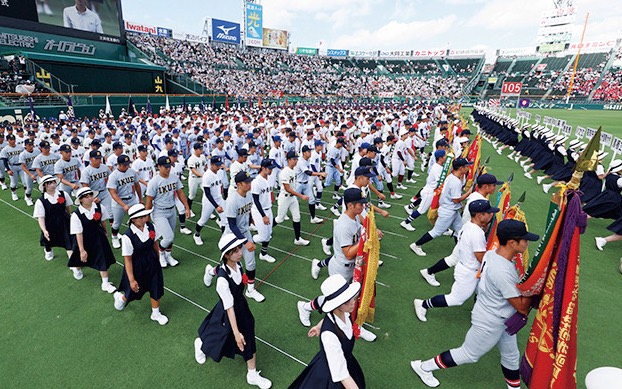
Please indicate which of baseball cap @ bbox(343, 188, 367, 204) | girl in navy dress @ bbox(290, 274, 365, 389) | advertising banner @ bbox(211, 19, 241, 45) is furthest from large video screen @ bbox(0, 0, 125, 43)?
girl in navy dress @ bbox(290, 274, 365, 389)

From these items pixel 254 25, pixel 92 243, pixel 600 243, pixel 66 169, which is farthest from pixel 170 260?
pixel 254 25

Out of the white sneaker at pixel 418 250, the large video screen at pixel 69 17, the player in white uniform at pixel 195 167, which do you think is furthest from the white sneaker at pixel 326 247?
the large video screen at pixel 69 17

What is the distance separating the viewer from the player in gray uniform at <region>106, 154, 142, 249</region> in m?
7.14

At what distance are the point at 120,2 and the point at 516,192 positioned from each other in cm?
4233

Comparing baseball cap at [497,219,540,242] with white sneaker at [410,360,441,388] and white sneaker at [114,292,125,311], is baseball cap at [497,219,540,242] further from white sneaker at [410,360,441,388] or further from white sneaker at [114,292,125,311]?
white sneaker at [114,292,125,311]

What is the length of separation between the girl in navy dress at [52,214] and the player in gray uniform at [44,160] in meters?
2.97

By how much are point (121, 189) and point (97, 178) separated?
3.03 ft

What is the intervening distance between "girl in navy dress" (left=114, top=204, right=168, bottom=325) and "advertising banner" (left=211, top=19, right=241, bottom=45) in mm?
59735

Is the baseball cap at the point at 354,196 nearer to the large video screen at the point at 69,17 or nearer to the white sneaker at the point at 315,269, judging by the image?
the white sneaker at the point at 315,269

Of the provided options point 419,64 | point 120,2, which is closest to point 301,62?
point 419,64

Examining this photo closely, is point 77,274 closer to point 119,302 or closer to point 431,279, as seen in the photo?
point 119,302

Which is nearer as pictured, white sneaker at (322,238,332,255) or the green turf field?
the green turf field

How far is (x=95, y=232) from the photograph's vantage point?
20.2 ft

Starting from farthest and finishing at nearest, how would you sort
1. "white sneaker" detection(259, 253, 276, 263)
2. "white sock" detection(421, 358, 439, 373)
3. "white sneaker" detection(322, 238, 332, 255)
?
"white sneaker" detection(322, 238, 332, 255) → "white sneaker" detection(259, 253, 276, 263) → "white sock" detection(421, 358, 439, 373)
